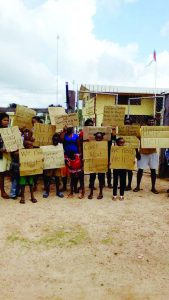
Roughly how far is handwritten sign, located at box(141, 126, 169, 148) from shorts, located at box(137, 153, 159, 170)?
0.31 m

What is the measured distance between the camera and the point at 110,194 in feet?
27.2

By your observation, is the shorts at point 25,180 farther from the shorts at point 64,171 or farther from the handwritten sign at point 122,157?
the handwritten sign at point 122,157

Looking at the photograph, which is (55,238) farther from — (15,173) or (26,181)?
(15,173)

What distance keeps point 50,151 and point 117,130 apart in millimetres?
1757

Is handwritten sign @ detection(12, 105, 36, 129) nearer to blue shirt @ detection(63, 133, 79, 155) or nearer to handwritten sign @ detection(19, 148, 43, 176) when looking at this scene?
blue shirt @ detection(63, 133, 79, 155)

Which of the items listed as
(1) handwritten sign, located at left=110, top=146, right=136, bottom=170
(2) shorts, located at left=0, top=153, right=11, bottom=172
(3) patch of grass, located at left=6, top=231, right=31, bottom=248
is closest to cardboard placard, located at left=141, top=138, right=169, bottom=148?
(1) handwritten sign, located at left=110, top=146, right=136, bottom=170

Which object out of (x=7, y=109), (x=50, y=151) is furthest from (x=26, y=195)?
(x=7, y=109)

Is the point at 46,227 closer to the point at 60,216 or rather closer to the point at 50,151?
the point at 60,216

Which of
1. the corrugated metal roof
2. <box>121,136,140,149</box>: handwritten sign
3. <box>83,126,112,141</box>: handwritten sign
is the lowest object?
<box>121,136,140,149</box>: handwritten sign

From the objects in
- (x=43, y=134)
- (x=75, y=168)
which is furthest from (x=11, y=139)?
(x=75, y=168)

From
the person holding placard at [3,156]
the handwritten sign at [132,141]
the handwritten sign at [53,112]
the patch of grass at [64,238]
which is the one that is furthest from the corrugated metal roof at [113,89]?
the patch of grass at [64,238]

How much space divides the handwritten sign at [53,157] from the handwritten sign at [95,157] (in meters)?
0.54

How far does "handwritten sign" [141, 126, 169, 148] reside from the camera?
8269 mm

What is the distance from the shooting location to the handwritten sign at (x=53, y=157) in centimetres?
777
